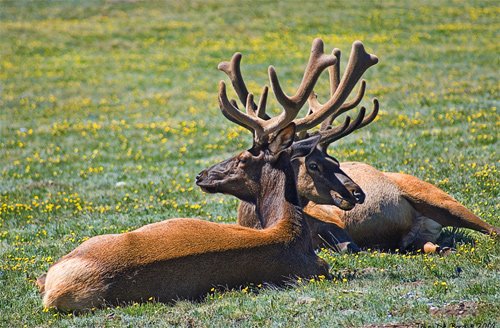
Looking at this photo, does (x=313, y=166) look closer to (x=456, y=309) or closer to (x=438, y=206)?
(x=438, y=206)

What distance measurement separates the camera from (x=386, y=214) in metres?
10.4

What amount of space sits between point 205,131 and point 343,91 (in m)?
9.66

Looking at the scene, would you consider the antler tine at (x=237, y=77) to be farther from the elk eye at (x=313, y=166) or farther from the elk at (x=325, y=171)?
the elk eye at (x=313, y=166)

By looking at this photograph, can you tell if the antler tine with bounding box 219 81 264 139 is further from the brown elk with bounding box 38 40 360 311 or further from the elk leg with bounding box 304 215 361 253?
A: the elk leg with bounding box 304 215 361 253

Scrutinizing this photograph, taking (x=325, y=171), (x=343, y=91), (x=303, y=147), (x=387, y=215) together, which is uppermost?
(x=343, y=91)

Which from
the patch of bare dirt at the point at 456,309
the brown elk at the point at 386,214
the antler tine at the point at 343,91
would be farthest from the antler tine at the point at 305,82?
the patch of bare dirt at the point at 456,309

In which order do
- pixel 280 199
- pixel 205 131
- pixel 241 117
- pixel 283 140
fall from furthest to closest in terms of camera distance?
1. pixel 205 131
2. pixel 241 117
3. pixel 283 140
4. pixel 280 199

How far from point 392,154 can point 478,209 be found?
4.02 metres

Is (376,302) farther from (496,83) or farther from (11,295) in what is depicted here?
(496,83)

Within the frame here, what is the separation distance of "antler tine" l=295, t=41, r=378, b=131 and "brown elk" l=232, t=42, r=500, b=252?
0.08 meters

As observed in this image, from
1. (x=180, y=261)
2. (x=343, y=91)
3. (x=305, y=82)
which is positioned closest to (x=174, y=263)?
(x=180, y=261)

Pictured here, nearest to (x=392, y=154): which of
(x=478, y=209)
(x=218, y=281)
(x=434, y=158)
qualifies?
(x=434, y=158)

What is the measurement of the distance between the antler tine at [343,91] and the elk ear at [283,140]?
2.85ft

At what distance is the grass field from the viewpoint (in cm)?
742
